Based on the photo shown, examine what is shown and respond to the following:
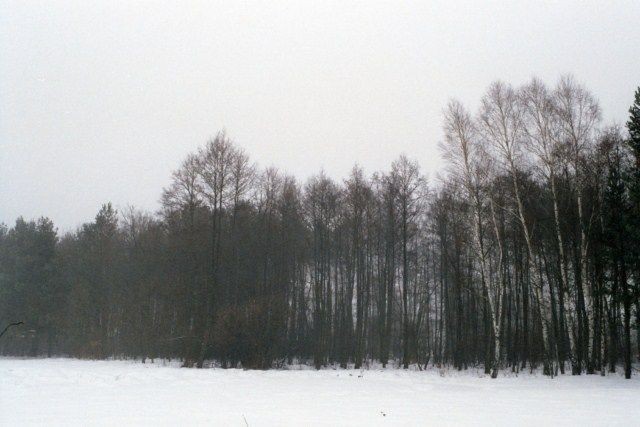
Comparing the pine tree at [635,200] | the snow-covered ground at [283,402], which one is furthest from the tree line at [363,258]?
the snow-covered ground at [283,402]

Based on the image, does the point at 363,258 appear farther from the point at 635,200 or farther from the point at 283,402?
the point at 283,402

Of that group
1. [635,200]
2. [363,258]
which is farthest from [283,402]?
[363,258]

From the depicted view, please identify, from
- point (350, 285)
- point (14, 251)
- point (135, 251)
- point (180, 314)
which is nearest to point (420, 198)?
point (350, 285)

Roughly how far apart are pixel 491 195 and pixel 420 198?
393 inches

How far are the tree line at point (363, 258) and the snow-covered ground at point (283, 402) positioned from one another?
24.4 feet

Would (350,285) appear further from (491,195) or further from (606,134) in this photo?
(606,134)

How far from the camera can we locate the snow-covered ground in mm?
9688

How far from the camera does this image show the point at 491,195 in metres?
25.0

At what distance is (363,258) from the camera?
38344mm

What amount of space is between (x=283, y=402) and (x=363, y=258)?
26006 millimetres

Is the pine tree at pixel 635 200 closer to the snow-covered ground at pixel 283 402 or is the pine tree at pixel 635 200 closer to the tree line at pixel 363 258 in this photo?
the tree line at pixel 363 258

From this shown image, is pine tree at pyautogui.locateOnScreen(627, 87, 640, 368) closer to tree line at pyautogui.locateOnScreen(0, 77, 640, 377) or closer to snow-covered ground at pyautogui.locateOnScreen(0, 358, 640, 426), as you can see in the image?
tree line at pyautogui.locateOnScreen(0, 77, 640, 377)

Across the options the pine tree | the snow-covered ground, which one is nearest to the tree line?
the pine tree

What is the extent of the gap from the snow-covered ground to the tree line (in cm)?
744
